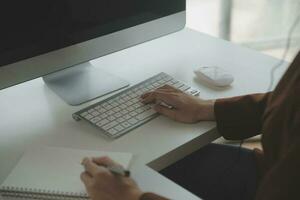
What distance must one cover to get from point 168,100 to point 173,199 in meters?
0.34

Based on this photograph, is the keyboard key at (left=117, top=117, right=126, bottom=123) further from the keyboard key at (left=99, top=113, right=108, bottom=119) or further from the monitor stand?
the monitor stand

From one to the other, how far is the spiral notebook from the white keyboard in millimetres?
99

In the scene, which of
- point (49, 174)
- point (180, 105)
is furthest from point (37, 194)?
point (180, 105)

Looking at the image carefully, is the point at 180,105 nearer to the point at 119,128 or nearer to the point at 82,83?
the point at 119,128

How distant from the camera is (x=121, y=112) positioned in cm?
108

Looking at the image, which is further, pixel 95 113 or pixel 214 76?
pixel 214 76

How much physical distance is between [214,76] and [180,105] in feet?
0.58

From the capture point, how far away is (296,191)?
0.76 metres

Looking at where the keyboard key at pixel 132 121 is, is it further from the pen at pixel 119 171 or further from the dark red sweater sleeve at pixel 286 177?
the dark red sweater sleeve at pixel 286 177

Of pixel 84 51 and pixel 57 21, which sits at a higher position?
pixel 57 21

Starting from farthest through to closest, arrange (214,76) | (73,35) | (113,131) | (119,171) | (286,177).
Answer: (214,76)
(73,35)
(113,131)
(119,171)
(286,177)

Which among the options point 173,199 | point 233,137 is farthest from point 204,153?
point 173,199

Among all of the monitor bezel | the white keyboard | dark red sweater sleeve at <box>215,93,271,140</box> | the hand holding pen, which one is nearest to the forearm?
the hand holding pen

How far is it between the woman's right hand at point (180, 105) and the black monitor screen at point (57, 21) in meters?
0.23
